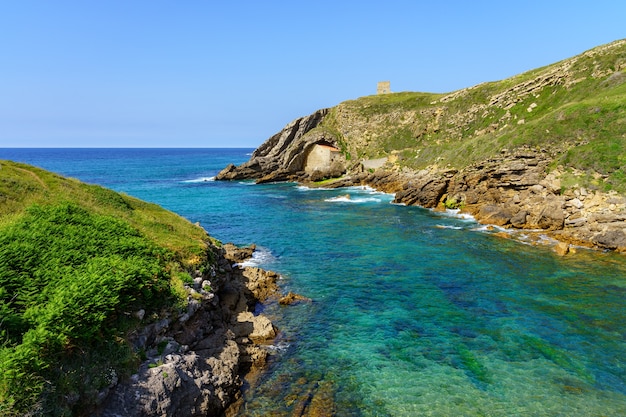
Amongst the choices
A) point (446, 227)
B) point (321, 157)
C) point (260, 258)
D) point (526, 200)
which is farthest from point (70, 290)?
point (321, 157)

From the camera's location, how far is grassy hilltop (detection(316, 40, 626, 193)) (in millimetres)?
46594

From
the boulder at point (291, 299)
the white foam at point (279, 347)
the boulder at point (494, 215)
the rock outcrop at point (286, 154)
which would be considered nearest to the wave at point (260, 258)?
the boulder at point (291, 299)

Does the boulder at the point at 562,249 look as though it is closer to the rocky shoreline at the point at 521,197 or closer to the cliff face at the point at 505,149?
the rocky shoreline at the point at 521,197

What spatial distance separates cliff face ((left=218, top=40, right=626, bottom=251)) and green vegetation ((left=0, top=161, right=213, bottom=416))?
138 feet

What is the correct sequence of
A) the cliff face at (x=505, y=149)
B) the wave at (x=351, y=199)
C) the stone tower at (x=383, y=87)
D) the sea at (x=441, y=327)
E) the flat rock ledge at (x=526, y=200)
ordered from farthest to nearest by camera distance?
the stone tower at (x=383, y=87) → the wave at (x=351, y=199) → the cliff face at (x=505, y=149) → the flat rock ledge at (x=526, y=200) → the sea at (x=441, y=327)

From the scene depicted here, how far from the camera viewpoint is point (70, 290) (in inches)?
527

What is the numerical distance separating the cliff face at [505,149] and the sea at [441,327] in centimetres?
766

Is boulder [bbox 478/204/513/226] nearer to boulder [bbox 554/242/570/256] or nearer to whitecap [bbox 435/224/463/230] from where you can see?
whitecap [bbox 435/224/463/230]

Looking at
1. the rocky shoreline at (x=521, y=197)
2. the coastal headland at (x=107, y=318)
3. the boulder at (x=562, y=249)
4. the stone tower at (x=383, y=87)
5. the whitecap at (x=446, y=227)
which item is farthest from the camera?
the stone tower at (x=383, y=87)

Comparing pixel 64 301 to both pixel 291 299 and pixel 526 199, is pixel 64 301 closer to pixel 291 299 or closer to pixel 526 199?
pixel 291 299

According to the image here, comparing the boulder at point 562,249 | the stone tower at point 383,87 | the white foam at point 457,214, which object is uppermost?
the stone tower at point 383,87

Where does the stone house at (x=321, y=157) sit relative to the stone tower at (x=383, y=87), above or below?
below

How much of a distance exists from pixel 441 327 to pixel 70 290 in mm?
19952

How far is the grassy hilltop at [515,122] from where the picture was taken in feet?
153
